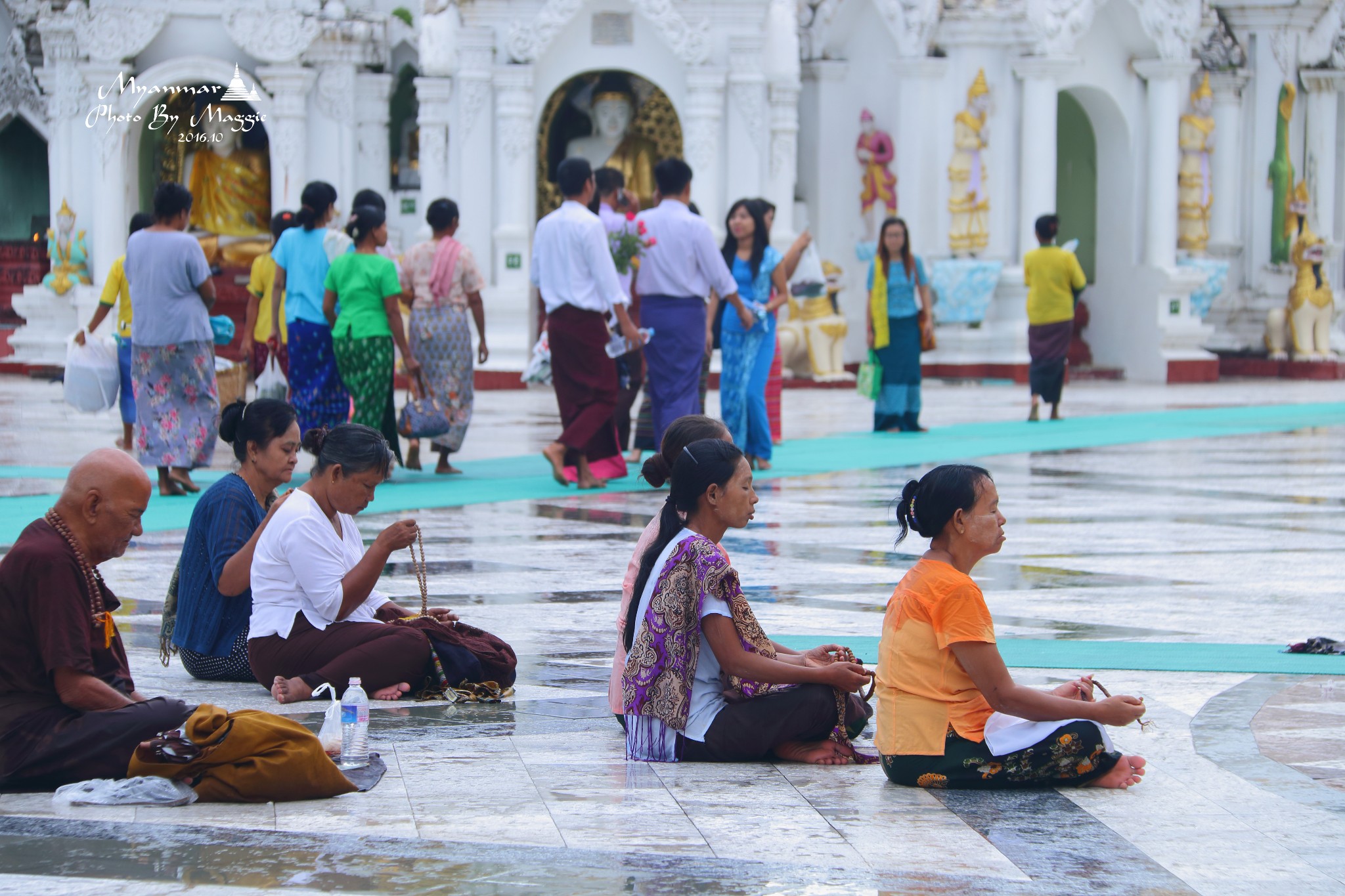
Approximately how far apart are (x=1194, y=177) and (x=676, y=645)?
58.7 ft

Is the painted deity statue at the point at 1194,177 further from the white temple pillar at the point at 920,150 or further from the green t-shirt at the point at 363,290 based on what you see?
the green t-shirt at the point at 363,290

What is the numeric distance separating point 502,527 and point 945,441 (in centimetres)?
503

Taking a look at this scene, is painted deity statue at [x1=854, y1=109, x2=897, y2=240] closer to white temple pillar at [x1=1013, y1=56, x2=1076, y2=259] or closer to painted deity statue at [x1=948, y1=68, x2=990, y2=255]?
painted deity statue at [x1=948, y1=68, x2=990, y2=255]

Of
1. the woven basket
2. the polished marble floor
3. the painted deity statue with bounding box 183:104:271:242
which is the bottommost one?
the polished marble floor

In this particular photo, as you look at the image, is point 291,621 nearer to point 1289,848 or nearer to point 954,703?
point 954,703

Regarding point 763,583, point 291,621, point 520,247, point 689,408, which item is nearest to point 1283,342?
point 520,247

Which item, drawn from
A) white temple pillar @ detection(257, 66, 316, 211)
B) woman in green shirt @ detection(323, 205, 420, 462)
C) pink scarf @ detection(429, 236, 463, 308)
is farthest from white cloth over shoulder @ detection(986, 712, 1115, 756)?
white temple pillar @ detection(257, 66, 316, 211)

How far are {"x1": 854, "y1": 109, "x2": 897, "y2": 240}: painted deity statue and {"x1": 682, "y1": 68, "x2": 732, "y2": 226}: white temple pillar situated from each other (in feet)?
7.77

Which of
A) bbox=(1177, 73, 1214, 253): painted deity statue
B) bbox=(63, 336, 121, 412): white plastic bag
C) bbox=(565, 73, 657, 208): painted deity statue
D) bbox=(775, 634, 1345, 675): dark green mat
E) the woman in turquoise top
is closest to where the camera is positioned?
bbox=(775, 634, 1345, 675): dark green mat

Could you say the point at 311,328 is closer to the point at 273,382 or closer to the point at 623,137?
the point at 273,382

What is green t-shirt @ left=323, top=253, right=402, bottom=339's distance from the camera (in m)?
9.75

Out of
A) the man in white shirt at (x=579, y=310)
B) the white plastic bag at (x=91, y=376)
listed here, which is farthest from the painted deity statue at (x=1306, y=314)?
the white plastic bag at (x=91, y=376)

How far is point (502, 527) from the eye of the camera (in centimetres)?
860

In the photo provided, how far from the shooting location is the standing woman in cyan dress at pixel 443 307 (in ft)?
34.1
